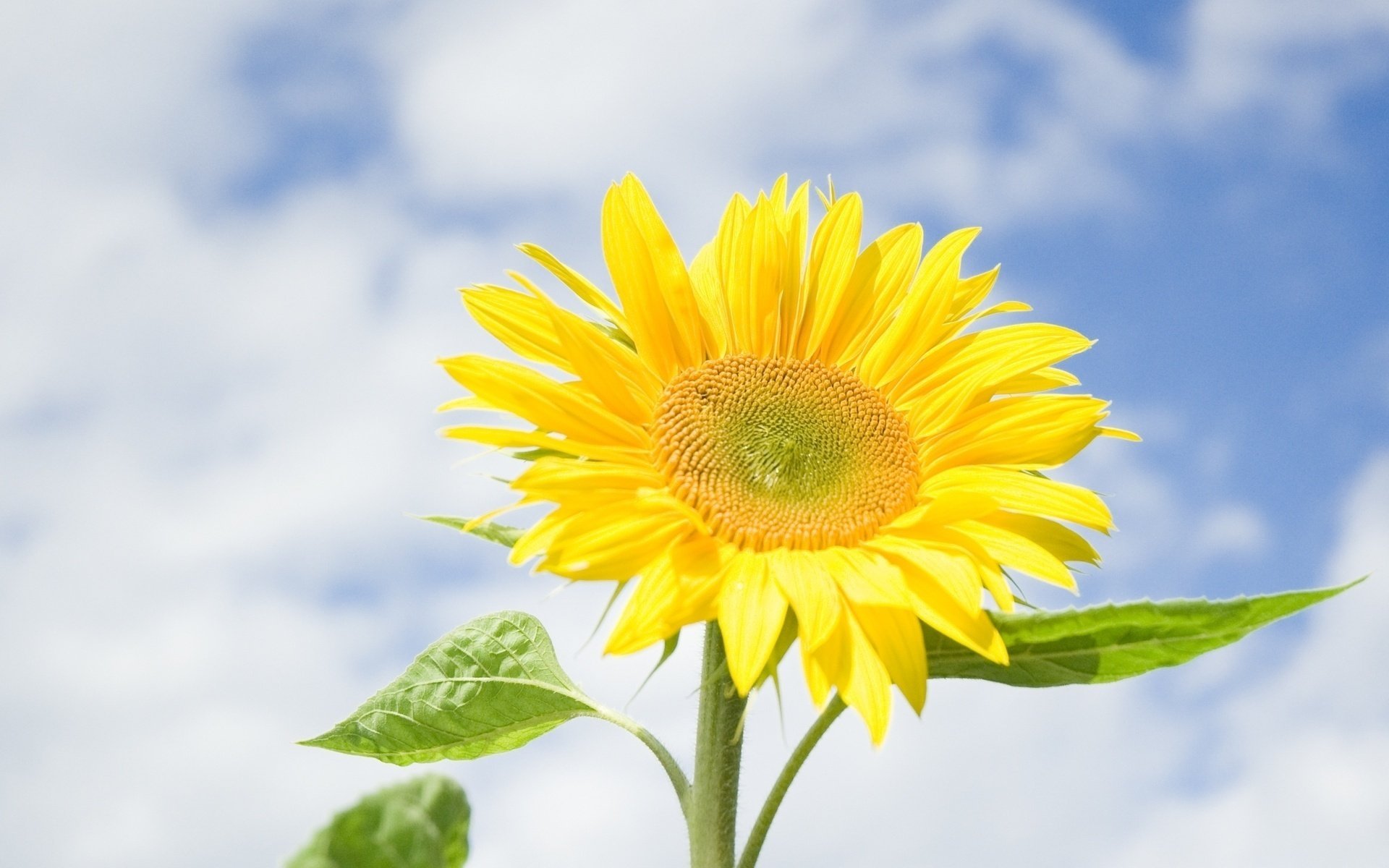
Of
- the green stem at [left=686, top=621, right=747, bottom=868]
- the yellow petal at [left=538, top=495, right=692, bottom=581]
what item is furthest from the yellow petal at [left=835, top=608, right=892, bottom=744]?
the yellow petal at [left=538, top=495, right=692, bottom=581]

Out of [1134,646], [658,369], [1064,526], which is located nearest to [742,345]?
[658,369]

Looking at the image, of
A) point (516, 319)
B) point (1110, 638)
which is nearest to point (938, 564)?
point (1110, 638)

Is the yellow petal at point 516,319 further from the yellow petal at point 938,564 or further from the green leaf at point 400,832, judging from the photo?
the green leaf at point 400,832

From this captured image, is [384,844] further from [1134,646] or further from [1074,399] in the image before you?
[1074,399]

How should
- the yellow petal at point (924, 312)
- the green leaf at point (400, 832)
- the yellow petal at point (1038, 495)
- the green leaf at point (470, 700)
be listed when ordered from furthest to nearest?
the yellow petal at point (924, 312), the green leaf at point (470, 700), the yellow petal at point (1038, 495), the green leaf at point (400, 832)

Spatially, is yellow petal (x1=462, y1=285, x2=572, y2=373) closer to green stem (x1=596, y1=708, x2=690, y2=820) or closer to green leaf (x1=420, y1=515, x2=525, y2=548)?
green leaf (x1=420, y1=515, x2=525, y2=548)

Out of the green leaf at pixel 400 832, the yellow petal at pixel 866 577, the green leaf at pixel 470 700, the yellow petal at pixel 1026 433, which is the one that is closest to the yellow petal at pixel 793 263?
the yellow petal at pixel 1026 433
